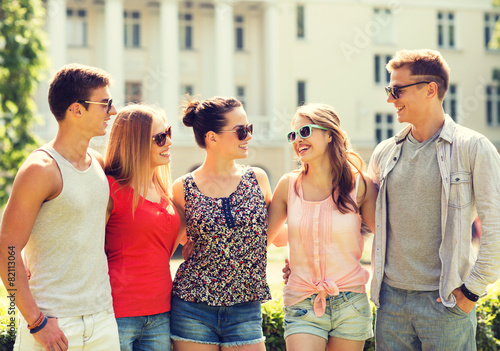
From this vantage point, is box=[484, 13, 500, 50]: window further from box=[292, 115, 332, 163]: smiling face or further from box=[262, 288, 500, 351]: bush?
box=[292, 115, 332, 163]: smiling face

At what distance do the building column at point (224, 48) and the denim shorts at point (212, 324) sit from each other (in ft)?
80.6

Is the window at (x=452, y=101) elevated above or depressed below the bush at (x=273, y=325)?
above

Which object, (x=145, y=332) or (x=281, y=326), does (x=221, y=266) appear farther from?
(x=281, y=326)

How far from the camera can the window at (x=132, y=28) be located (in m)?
29.1

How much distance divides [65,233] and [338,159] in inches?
71.8

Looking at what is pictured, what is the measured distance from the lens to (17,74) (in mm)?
13859

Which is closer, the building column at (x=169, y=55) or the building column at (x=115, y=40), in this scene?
the building column at (x=115, y=40)

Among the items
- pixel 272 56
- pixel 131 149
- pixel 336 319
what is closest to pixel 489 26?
pixel 272 56

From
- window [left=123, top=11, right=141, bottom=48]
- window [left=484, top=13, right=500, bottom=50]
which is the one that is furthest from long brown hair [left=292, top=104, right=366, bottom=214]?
window [left=484, top=13, right=500, bottom=50]

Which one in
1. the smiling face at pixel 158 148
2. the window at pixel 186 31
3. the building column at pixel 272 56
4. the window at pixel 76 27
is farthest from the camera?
the window at pixel 186 31

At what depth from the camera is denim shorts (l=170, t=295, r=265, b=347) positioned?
3.75 metres


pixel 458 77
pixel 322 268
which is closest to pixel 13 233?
pixel 322 268

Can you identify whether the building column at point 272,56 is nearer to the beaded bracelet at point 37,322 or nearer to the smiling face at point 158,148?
the smiling face at point 158,148

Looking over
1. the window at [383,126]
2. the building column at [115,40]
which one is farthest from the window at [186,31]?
the window at [383,126]
